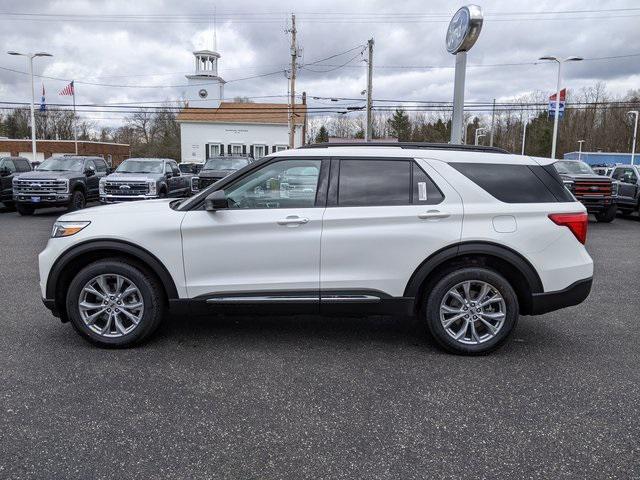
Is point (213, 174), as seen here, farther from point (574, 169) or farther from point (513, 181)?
point (513, 181)

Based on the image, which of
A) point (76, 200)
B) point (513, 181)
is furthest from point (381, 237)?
point (76, 200)

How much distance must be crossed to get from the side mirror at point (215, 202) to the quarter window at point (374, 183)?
0.97 meters

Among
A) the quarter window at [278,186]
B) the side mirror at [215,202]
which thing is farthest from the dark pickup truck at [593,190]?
the side mirror at [215,202]

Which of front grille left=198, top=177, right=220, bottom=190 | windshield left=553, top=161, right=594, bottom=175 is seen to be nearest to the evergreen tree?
windshield left=553, top=161, right=594, bottom=175

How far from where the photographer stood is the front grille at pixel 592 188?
1529cm

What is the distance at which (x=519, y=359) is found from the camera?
14.4ft

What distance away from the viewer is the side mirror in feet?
13.9

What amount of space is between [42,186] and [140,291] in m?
13.2

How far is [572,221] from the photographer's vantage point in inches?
170

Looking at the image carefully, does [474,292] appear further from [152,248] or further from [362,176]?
[152,248]

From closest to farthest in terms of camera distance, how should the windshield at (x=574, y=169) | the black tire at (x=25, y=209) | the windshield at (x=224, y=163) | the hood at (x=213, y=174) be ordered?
the black tire at (x=25, y=209) → the windshield at (x=574, y=169) → the hood at (x=213, y=174) → the windshield at (x=224, y=163)

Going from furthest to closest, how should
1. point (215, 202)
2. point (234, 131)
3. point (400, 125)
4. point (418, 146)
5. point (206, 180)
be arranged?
1. point (400, 125)
2. point (234, 131)
3. point (206, 180)
4. point (418, 146)
5. point (215, 202)

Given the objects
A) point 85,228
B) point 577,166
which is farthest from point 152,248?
point 577,166

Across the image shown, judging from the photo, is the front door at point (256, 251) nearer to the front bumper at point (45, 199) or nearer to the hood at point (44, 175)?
the front bumper at point (45, 199)
